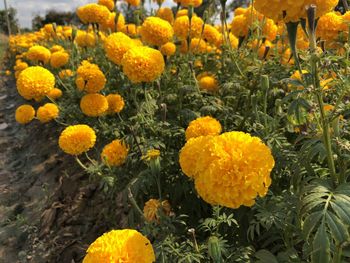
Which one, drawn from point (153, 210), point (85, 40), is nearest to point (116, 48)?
point (153, 210)

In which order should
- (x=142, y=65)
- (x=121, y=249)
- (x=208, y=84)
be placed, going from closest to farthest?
(x=121, y=249)
(x=142, y=65)
(x=208, y=84)

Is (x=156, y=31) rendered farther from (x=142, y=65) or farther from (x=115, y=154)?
(x=115, y=154)

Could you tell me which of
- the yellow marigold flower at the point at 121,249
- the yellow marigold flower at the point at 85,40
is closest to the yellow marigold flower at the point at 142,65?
the yellow marigold flower at the point at 121,249

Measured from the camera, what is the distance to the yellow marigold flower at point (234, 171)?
1.41 m

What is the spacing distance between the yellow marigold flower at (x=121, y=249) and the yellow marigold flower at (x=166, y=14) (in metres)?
3.51

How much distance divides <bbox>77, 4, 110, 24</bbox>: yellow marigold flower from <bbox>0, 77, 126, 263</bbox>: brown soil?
64.4 inches

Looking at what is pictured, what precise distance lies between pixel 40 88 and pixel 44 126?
2.79m

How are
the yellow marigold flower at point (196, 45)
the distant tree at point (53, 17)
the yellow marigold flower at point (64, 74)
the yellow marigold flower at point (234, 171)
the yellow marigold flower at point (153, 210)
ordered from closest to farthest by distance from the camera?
the yellow marigold flower at point (234, 171) < the yellow marigold flower at point (153, 210) < the yellow marigold flower at point (196, 45) < the yellow marigold flower at point (64, 74) < the distant tree at point (53, 17)

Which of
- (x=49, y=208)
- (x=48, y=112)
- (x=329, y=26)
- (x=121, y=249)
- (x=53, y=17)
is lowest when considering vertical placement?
(x=53, y=17)

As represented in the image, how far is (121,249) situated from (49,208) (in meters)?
2.70

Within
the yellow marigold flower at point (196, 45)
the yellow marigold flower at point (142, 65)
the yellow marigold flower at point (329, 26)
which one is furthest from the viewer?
the yellow marigold flower at point (196, 45)

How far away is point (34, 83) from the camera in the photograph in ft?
11.1

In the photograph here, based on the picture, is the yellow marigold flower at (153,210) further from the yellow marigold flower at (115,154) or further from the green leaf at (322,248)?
the green leaf at (322,248)

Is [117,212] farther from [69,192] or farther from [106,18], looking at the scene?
[106,18]
